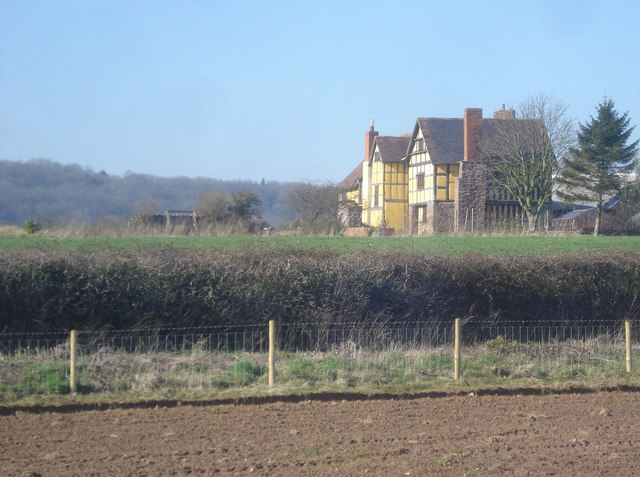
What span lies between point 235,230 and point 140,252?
15679 millimetres

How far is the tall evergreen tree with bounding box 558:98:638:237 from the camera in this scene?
3922cm

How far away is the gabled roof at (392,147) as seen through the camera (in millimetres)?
43188

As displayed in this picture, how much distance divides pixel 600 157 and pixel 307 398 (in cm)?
3622

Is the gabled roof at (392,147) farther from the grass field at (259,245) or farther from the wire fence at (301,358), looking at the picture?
the wire fence at (301,358)

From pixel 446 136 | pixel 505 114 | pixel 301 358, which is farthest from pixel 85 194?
pixel 301 358

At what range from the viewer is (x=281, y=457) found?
632 centimetres

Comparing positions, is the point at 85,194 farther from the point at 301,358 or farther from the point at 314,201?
the point at 301,358

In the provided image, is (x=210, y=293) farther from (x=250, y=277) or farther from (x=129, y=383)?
(x=129, y=383)

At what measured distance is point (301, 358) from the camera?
1092 centimetres

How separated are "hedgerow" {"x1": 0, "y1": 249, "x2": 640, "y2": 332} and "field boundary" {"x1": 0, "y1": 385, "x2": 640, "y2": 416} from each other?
134 inches

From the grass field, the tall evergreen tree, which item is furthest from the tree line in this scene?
the grass field

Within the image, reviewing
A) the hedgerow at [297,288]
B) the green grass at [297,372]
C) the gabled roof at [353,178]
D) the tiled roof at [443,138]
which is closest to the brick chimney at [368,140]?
the gabled roof at [353,178]

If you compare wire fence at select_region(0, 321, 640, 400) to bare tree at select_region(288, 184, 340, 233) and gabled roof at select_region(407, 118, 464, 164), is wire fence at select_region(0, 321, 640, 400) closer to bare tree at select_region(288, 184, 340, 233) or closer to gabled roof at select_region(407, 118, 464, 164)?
gabled roof at select_region(407, 118, 464, 164)

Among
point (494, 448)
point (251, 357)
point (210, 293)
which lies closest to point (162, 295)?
point (210, 293)
